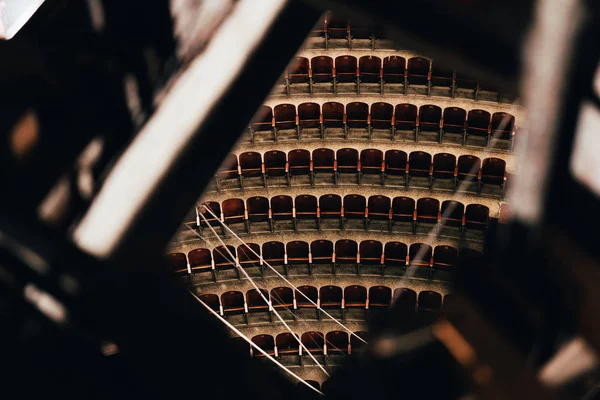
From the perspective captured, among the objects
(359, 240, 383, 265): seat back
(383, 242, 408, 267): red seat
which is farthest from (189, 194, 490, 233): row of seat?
(383, 242, 408, 267): red seat

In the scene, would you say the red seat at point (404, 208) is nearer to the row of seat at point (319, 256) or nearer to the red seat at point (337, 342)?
the row of seat at point (319, 256)

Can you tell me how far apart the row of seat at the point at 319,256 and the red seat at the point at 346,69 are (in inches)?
192

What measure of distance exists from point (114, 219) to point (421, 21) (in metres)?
0.86

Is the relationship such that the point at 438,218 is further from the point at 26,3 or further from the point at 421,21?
the point at 421,21

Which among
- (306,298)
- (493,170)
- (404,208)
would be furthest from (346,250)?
(493,170)

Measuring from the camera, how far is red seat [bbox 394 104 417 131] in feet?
68.2

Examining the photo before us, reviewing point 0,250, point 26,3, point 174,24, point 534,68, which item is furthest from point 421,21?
point 26,3

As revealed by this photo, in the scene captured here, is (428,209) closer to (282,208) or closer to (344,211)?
(344,211)

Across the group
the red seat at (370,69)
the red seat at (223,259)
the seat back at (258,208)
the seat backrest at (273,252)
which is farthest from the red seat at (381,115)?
the red seat at (223,259)

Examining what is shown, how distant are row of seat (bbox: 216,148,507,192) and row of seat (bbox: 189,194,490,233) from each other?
647mm

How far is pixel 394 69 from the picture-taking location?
20.8m

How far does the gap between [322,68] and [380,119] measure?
230 centimetres

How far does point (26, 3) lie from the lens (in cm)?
582

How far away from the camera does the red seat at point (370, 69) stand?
20.8 metres
